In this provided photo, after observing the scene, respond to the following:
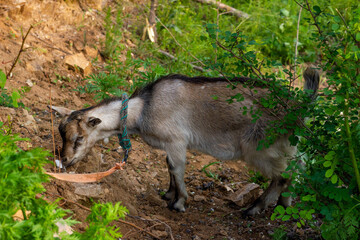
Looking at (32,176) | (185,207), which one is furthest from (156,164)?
(32,176)

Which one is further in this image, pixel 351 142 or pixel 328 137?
pixel 328 137

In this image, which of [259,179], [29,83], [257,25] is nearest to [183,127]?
[259,179]

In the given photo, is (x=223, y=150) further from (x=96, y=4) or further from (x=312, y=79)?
(x=96, y=4)

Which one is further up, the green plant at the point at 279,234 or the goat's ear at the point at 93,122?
the goat's ear at the point at 93,122

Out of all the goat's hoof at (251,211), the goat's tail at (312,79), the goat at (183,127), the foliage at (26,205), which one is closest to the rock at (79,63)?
the goat at (183,127)

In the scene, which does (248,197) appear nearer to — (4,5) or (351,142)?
(351,142)

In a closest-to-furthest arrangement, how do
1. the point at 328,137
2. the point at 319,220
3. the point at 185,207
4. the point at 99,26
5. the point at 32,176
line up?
the point at 32,176, the point at 328,137, the point at 319,220, the point at 185,207, the point at 99,26

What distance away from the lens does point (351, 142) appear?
307cm

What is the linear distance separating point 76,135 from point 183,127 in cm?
121

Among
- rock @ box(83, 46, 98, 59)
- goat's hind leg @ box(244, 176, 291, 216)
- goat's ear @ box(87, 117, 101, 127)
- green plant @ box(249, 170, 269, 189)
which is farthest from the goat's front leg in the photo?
rock @ box(83, 46, 98, 59)

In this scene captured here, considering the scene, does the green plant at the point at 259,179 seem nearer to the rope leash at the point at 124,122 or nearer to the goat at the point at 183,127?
the goat at the point at 183,127

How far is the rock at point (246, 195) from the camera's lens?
5.14m

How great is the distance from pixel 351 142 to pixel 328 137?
475 mm

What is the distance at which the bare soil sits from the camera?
4406mm
